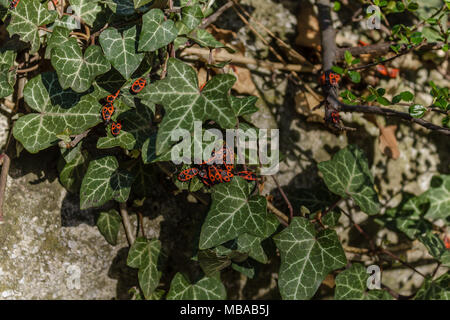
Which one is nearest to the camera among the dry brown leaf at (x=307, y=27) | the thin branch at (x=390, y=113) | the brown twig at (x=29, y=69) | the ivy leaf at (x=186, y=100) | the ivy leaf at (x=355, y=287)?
the ivy leaf at (x=186, y=100)

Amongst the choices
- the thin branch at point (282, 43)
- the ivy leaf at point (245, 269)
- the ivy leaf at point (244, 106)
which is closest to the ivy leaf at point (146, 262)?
the ivy leaf at point (245, 269)

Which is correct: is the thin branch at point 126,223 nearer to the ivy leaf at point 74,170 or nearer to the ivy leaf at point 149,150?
the ivy leaf at point 74,170

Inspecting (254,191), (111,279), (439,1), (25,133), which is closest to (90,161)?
(25,133)

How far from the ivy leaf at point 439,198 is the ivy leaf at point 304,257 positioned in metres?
0.64

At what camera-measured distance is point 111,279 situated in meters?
1.63

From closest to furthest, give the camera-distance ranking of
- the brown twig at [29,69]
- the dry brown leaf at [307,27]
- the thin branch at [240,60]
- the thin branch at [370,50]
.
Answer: the brown twig at [29,69], the thin branch at [240,60], the thin branch at [370,50], the dry brown leaf at [307,27]

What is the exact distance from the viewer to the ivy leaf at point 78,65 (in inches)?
53.2

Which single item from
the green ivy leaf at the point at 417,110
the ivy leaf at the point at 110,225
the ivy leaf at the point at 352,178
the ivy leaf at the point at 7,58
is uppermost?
the ivy leaf at the point at 7,58

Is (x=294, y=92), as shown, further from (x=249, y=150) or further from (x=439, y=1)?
(x=439, y=1)

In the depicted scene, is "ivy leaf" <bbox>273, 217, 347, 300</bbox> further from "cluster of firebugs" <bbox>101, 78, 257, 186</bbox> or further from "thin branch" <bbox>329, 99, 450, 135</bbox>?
"thin branch" <bbox>329, 99, 450, 135</bbox>

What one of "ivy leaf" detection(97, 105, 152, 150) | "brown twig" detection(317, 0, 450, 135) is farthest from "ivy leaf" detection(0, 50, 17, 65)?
"brown twig" detection(317, 0, 450, 135)

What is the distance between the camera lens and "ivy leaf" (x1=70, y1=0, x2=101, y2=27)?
1458mm

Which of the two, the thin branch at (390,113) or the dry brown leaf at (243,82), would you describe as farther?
the dry brown leaf at (243,82)

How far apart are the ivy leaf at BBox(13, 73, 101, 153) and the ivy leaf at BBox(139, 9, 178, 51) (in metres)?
0.28
